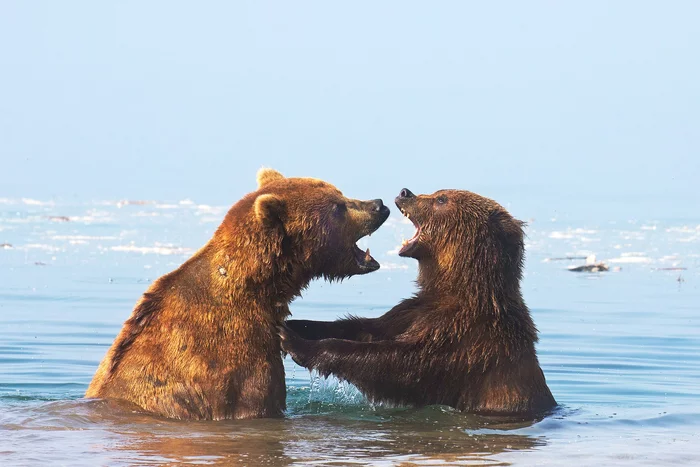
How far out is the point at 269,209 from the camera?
737cm

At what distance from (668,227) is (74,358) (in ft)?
76.7

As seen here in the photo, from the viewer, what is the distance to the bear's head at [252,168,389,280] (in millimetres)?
7500

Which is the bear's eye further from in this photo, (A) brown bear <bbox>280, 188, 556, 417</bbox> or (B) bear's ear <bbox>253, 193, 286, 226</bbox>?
(A) brown bear <bbox>280, 188, 556, 417</bbox>

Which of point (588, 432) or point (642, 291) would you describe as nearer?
point (588, 432)

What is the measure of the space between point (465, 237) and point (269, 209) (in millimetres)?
1850

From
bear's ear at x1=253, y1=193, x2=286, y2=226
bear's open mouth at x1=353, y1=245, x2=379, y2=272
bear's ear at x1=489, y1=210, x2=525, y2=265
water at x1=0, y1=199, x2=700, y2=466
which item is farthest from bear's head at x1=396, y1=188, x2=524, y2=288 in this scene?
bear's ear at x1=253, y1=193, x2=286, y2=226


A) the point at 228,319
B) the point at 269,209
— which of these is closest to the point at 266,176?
the point at 269,209

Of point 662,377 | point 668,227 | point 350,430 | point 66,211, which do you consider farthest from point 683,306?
point 66,211

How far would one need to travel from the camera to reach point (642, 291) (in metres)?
18.1

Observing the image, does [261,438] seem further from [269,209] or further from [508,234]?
[508,234]

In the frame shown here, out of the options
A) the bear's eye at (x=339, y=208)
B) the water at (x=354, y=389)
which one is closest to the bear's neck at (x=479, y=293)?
the water at (x=354, y=389)

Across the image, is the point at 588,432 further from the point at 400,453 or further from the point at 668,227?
the point at 668,227

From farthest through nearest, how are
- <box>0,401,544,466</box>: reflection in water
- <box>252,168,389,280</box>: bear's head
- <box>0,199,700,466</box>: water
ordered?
<box>252,168,389,280</box>: bear's head < <box>0,199,700,466</box>: water < <box>0,401,544,466</box>: reflection in water

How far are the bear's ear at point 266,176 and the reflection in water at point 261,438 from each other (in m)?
1.62
